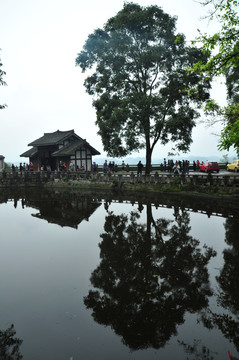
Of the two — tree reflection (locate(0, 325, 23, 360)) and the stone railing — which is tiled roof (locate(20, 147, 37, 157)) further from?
tree reflection (locate(0, 325, 23, 360))

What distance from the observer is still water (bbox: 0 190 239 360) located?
4.82 metres

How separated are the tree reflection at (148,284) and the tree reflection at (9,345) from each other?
5.14ft

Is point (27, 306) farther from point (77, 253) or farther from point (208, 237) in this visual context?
point (208, 237)

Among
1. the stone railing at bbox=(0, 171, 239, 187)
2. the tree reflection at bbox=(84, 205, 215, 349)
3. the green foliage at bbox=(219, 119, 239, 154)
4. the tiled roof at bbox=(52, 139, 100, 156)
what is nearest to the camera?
the tree reflection at bbox=(84, 205, 215, 349)

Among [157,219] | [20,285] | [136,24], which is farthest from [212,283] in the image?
[136,24]

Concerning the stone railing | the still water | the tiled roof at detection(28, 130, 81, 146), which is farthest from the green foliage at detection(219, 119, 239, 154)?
the tiled roof at detection(28, 130, 81, 146)

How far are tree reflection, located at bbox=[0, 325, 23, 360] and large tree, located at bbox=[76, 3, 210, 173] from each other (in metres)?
22.1

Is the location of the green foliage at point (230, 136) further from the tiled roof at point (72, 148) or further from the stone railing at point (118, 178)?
the tiled roof at point (72, 148)

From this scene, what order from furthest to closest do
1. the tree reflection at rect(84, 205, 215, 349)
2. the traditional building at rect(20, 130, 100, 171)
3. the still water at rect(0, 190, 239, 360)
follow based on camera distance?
the traditional building at rect(20, 130, 100, 171) → the tree reflection at rect(84, 205, 215, 349) → the still water at rect(0, 190, 239, 360)

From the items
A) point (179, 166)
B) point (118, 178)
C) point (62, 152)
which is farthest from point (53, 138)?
point (179, 166)

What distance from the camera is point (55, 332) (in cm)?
520

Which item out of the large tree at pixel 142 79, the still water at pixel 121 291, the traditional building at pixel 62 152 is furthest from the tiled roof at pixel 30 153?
the still water at pixel 121 291

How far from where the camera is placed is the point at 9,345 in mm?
4898

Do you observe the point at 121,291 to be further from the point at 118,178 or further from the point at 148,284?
the point at 118,178
